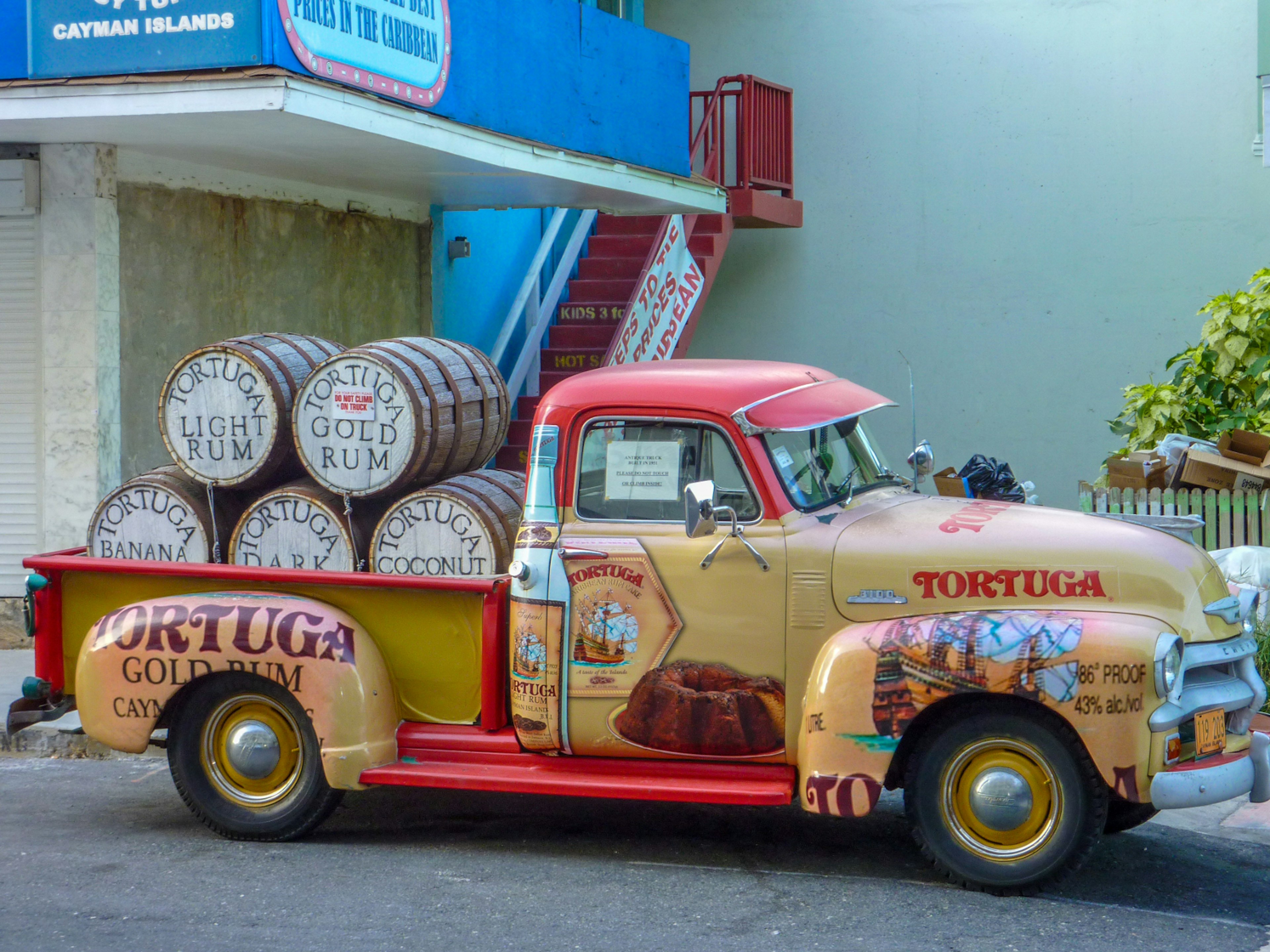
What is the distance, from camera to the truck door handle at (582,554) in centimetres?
560

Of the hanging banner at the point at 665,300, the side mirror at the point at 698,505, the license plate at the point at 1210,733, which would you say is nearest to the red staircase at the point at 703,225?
the hanging banner at the point at 665,300

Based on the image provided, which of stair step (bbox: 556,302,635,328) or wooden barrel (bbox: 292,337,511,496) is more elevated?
stair step (bbox: 556,302,635,328)

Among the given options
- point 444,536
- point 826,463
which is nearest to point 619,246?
point 444,536

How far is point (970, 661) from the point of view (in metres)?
5.11

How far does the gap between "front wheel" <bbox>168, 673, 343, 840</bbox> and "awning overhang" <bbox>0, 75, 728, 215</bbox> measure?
3424 millimetres

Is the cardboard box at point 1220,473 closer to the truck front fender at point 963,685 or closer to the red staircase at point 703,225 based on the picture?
the truck front fender at point 963,685

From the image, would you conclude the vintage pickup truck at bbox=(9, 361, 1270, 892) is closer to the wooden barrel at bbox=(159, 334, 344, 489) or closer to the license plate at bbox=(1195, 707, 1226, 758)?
the license plate at bbox=(1195, 707, 1226, 758)

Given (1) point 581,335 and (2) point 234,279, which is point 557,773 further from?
(1) point 581,335

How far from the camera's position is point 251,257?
427 inches

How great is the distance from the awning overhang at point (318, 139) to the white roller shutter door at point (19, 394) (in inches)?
27.9

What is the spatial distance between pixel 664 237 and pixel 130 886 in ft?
29.6

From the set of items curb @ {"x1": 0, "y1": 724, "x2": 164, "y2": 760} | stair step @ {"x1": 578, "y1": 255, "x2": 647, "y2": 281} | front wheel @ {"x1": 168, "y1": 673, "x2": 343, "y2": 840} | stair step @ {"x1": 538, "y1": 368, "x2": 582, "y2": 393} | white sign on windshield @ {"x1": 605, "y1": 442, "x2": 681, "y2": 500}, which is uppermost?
stair step @ {"x1": 578, "y1": 255, "x2": 647, "y2": 281}

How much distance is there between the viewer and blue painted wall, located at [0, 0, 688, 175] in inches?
332

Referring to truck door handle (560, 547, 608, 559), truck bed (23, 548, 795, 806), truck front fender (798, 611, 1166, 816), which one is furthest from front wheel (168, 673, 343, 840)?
truck front fender (798, 611, 1166, 816)
